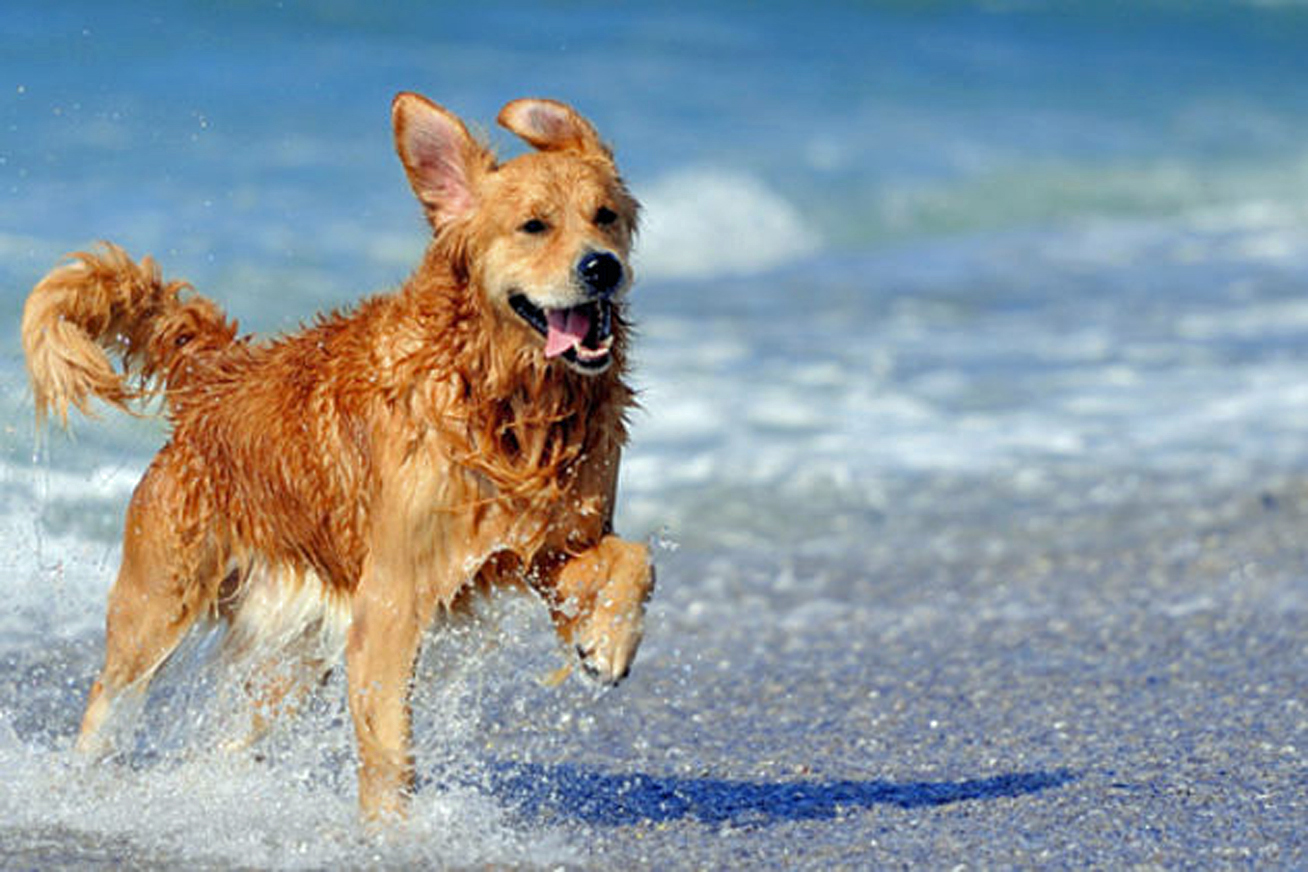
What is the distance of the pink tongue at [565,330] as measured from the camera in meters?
4.64

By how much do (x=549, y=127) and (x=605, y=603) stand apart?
123cm

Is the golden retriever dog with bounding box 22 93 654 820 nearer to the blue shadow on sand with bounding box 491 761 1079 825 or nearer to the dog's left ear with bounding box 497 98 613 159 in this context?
the dog's left ear with bounding box 497 98 613 159

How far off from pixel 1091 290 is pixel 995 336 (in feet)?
6.69

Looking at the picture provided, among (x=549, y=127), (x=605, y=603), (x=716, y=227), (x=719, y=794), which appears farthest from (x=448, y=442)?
(x=716, y=227)

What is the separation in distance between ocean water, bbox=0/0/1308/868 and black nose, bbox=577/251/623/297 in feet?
1.71

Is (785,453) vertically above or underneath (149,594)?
underneath

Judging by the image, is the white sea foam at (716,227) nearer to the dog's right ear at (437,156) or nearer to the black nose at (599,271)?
the dog's right ear at (437,156)

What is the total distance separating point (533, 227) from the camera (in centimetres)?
468

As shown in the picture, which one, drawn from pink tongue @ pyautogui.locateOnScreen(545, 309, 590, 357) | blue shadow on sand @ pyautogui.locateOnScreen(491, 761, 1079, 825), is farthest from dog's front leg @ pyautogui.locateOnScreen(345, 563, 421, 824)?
pink tongue @ pyautogui.locateOnScreen(545, 309, 590, 357)

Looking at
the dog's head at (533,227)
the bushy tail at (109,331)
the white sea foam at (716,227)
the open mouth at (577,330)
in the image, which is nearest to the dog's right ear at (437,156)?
the dog's head at (533,227)

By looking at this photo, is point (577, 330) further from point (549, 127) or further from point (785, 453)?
point (785, 453)

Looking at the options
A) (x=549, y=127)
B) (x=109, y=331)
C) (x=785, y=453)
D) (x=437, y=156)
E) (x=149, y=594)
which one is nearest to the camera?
(x=437, y=156)

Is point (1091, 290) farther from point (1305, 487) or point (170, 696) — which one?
point (170, 696)

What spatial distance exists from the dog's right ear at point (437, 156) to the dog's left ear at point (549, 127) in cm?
17
